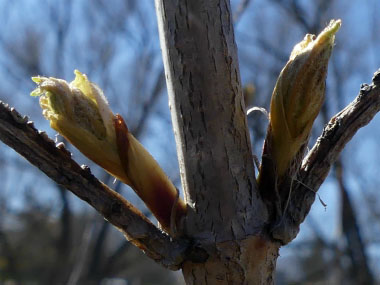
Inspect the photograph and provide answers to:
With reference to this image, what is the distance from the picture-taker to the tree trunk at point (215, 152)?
68cm

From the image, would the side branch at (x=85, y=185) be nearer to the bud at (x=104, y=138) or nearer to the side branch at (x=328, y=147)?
the bud at (x=104, y=138)

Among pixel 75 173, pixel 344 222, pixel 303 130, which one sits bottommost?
pixel 75 173

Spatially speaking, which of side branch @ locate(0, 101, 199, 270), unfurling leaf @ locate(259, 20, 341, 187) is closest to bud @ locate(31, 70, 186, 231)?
side branch @ locate(0, 101, 199, 270)

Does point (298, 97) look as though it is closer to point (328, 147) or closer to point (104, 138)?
point (328, 147)

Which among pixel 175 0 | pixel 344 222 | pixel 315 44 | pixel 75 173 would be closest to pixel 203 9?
pixel 175 0

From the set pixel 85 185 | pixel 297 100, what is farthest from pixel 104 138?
pixel 297 100

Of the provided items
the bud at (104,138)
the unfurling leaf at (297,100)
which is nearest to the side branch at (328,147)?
the unfurling leaf at (297,100)

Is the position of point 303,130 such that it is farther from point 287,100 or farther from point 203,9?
point 203,9

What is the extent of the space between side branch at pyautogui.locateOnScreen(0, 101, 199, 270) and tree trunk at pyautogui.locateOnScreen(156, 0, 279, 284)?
0.03 m

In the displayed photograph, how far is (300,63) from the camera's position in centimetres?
69

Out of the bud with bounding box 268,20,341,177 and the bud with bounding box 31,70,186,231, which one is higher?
the bud with bounding box 268,20,341,177

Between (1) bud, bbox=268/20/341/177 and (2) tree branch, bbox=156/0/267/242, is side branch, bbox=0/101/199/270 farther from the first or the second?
(1) bud, bbox=268/20/341/177

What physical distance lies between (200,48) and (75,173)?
207 millimetres

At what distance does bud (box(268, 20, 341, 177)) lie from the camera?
682mm
